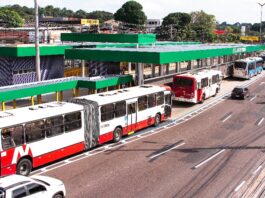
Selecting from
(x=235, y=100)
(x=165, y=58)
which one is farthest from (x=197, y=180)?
(x=235, y=100)

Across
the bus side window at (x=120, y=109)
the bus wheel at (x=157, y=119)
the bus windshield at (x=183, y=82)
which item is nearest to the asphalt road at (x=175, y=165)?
the bus wheel at (x=157, y=119)

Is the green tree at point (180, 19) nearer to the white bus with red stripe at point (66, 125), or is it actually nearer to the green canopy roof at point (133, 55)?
the green canopy roof at point (133, 55)

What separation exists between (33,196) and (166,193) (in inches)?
220

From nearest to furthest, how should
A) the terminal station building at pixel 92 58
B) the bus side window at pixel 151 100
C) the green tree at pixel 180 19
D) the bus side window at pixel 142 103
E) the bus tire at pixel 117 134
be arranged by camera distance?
the bus tire at pixel 117 134, the bus side window at pixel 142 103, the bus side window at pixel 151 100, the terminal station building at pixel 92 58, the green tree at pixel 180 19

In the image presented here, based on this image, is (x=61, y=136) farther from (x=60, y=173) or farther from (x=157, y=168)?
(x=157, y=168)

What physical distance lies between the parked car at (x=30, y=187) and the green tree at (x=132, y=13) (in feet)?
493

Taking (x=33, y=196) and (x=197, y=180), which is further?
(x=197, y=180)

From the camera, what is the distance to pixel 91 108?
21188 millimetres

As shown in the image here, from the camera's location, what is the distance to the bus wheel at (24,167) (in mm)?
17353

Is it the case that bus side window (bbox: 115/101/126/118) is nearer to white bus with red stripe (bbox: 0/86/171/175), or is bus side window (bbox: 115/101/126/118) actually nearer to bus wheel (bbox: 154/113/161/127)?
white bus with red stripe (bbox: 0/86/171/175)

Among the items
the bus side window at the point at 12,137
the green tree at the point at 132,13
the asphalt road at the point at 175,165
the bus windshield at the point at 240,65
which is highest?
the green tree at the point at 132,13

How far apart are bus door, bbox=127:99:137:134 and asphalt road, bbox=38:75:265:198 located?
26.3 inches

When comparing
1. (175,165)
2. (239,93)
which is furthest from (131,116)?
(239,93)

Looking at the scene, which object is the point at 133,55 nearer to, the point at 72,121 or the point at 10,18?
the point at 72,121
